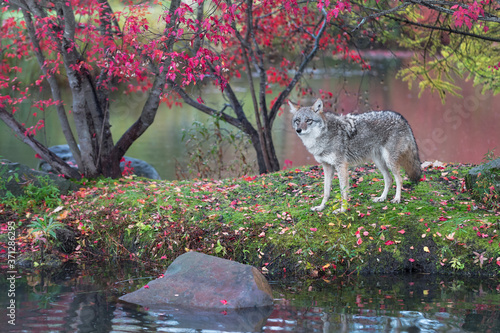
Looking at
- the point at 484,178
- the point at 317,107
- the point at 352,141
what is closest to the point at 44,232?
the point at 317,107

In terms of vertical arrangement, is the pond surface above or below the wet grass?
below

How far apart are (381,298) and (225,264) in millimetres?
1950

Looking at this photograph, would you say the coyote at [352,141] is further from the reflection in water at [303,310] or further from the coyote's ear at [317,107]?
the reflection in water at [303,310]

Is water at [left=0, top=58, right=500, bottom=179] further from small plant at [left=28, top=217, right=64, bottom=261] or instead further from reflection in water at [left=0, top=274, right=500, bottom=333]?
reflection in water at [left=0, top=274, right=500, bottom=333]

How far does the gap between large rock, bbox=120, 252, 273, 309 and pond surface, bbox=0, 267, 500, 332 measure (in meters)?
0.16

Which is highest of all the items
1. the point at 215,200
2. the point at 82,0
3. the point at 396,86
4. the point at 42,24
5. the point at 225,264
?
the point at 396,86

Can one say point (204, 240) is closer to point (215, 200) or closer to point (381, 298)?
point (215, 200)

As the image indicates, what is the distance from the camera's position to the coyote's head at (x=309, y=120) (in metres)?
7.73

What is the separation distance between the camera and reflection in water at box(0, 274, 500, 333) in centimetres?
530

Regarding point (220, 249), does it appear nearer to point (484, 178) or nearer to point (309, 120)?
point (309, 120)

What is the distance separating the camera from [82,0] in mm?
11039

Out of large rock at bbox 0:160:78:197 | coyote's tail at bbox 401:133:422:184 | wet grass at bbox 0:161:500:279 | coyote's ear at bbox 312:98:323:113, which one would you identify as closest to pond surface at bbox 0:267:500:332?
wet grass at bbox 0:161:500:279

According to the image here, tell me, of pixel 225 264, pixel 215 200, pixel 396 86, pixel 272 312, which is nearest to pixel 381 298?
pixel 272 312

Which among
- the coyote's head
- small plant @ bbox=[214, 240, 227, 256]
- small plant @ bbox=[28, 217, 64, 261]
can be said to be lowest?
small plant @ bbox=[214, 240, 227, 256]
